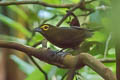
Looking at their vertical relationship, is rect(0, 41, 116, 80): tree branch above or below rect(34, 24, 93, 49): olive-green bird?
above

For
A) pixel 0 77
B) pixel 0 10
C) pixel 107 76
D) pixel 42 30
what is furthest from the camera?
pixel 0 77

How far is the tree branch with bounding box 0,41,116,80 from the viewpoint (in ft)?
0.90

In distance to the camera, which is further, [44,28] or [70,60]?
[44,28]

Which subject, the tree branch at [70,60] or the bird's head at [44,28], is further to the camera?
the bird's head at [44,28]

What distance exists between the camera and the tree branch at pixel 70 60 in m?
0.28

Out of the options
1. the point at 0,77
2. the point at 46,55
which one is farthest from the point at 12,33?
the point at 46,55

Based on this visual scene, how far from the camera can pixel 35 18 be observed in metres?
1.40

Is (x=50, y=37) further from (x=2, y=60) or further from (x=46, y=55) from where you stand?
(x=2, y=60)

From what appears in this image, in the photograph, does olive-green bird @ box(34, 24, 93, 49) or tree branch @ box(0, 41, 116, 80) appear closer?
tree branch @ box(0, 41, 116, 80)

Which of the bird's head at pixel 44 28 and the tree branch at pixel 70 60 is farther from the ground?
the tree branch at pixel 70 60

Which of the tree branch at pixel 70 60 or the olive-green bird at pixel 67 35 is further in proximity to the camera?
the olive-green bird at pixel 67 35

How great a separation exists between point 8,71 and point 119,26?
2.05 m

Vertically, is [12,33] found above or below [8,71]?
above

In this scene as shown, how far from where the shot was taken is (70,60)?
13.8 inches
